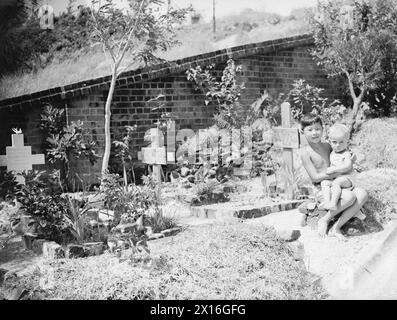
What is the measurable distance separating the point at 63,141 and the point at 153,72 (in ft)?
9.15

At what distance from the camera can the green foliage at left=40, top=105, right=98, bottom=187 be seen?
26.8ft

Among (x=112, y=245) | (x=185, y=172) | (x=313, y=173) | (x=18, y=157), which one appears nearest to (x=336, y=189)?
(x=313, y=173)

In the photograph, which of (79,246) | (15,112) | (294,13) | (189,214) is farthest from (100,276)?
(294,13)

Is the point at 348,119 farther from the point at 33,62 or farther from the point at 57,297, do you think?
the point at 57,297

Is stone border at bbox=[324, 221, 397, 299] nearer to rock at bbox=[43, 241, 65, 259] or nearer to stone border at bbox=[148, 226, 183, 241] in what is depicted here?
stone border at bbox=[148, 226, 183, 241]

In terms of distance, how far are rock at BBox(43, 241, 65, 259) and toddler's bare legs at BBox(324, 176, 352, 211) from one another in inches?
116

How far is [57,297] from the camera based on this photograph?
3754 mm

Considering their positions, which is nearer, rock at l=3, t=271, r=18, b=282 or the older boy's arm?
rock at l=3, t=271, r=18, b=282

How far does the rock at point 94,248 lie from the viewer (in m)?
4.98

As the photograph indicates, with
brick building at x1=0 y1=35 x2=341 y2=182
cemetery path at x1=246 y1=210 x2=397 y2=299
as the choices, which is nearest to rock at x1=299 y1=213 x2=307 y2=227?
cemetery path at x1=246 y1=210 x2=397 y2=299

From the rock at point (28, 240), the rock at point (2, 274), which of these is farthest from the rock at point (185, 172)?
the rock at point (2, 274)

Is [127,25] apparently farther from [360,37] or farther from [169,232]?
[360,37]

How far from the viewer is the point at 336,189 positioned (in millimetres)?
5223

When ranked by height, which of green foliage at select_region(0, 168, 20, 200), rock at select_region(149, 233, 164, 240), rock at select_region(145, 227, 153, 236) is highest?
green foliage at select_region(0, 168, 20, 200)
